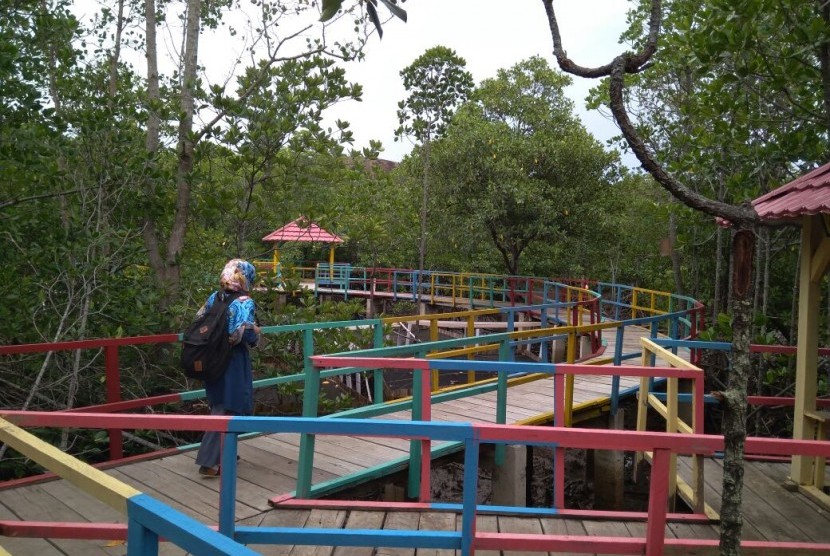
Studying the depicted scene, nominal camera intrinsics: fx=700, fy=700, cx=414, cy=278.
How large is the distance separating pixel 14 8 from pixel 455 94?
15.6m

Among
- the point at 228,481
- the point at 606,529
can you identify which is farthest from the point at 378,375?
the point at 228,481

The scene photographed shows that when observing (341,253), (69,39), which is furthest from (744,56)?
(341,253)

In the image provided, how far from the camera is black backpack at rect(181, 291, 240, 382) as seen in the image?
4.46m

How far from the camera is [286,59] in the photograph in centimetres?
876

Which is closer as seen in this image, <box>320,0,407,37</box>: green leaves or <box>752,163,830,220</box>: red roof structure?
<box>320,0,407,37</box>: green leaves

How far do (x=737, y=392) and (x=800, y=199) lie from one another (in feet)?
8.08

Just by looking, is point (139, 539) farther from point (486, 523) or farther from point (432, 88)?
point (432, 88)

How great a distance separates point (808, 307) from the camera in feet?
15.8

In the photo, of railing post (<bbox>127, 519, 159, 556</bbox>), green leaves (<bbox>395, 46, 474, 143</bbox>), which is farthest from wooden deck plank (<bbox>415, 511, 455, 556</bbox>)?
green leaves (<bbox>395, 46, 474, 143</bbox>)

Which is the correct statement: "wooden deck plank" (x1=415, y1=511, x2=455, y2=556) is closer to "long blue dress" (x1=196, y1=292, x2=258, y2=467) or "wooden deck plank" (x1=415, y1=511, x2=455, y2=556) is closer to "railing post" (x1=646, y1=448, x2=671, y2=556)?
"railing post" (x1=646, y1=448, x2=671, y2=556)

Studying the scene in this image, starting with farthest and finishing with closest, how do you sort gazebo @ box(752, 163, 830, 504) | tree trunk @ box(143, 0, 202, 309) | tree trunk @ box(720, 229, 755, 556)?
tree trunk @ box(143, 0, 202, 309) < gazebo @ box(752, 163, 830, 504) < tree trunk @ box(720, 229, 755, 556)

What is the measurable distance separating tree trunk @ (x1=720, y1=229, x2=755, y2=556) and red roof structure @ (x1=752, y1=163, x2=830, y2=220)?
180 centimetres

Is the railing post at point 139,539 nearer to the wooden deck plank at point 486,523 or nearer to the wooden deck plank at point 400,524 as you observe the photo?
the wooden deck plank at point 400,524

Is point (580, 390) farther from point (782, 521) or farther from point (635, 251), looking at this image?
point (635, 251)
